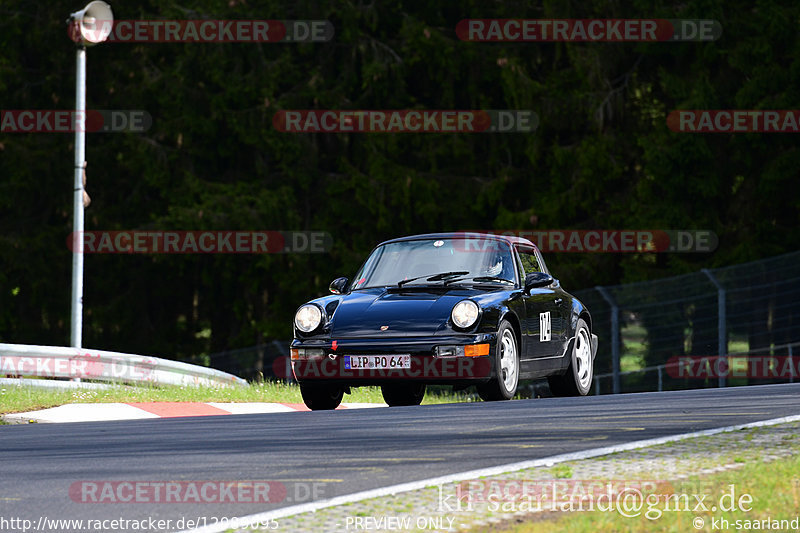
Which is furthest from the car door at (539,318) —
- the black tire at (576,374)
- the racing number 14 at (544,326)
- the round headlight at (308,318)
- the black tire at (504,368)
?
the round headlight at (308,318)

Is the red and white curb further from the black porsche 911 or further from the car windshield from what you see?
the car windshield

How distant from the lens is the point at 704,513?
583 centimetres

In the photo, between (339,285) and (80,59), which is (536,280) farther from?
(80,59)

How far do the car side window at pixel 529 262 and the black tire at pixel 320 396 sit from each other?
87.6 inches

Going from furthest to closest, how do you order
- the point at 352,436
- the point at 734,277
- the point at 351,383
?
the point at 734,277 → the point at 351,383 → the point at 352,436

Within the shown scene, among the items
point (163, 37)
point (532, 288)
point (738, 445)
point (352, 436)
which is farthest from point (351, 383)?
point (163, 37)

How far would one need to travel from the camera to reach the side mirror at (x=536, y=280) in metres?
13.1

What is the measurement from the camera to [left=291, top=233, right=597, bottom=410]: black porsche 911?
12094 millimetres

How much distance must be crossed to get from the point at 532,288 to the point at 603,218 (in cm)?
1764

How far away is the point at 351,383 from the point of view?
490 inches

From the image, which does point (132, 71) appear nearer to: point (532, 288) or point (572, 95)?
point (572, 95)

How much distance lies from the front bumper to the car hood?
0.08 m

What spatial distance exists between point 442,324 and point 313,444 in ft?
12.7

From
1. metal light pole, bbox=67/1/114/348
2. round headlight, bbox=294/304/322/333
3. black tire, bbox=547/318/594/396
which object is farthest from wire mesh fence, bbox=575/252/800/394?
round headlight, bbox=294/304/322/333
